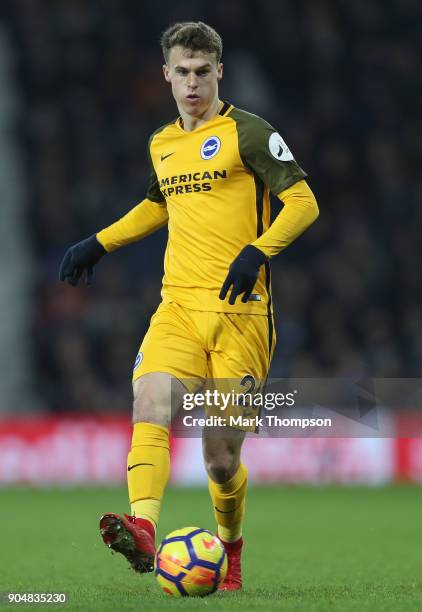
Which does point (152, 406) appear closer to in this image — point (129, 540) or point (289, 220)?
point (129, 540)

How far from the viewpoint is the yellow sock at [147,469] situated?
459cm

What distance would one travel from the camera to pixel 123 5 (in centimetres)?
1620

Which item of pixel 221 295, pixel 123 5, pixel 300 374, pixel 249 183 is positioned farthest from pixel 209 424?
pixel 123 5

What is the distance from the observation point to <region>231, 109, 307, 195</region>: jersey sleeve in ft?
16.1

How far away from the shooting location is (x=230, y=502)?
5.15 meters

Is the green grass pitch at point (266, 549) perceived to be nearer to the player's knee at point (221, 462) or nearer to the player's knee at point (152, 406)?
the player's knee at point (221, 462)

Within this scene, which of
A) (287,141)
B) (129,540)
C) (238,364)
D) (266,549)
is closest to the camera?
(129,540)

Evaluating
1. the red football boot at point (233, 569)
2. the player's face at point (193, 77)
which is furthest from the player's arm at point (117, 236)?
the red football boot at point (233, 569)

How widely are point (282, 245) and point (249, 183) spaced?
314mm

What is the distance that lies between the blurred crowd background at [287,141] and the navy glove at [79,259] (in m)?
6.90

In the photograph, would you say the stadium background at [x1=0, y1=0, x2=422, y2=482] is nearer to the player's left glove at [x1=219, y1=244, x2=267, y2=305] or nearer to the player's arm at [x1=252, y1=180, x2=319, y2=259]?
Answer: the player's arm at [x1=252, y1=180, x2=319, y2=259]

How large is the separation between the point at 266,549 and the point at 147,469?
8.77ft

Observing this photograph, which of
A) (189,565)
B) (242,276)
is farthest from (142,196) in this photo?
(189,565)

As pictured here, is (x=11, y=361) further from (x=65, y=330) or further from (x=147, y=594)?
(x=147, y=594)
